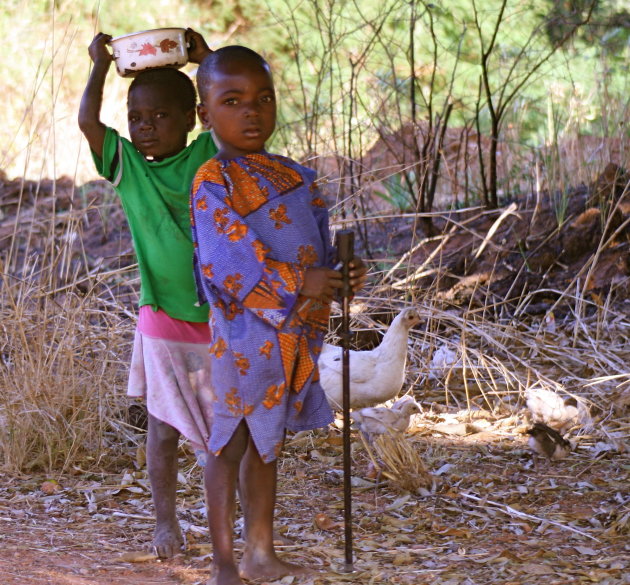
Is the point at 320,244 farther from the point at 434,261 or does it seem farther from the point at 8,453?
the point at 434,261

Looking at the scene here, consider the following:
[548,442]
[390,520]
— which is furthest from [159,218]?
[548,442]

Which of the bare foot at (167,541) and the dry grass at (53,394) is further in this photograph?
the dry grass at (53,394)

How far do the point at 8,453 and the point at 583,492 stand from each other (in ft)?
7.33

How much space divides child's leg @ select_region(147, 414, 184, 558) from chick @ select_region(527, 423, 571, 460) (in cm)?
157

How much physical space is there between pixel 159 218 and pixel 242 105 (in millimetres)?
467

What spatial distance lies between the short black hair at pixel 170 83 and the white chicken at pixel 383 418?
1.56 m

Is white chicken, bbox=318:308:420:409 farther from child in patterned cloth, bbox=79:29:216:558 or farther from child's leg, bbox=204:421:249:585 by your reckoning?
child's leg, bbox=204:421:249:585

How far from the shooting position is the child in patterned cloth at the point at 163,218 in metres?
2.83

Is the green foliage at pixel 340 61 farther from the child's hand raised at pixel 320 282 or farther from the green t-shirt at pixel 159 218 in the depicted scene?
the child's hand raised at pixel 320 282

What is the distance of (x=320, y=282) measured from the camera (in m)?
2.52

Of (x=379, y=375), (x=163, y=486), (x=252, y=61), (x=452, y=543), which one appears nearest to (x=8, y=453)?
(x=163, y=486)

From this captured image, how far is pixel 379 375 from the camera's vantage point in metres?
4.11

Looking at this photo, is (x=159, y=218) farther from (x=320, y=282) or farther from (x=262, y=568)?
(x=262, y=568)

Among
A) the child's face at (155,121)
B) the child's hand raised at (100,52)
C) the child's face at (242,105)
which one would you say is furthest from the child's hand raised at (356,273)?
the child's hand raised at (100,52)
